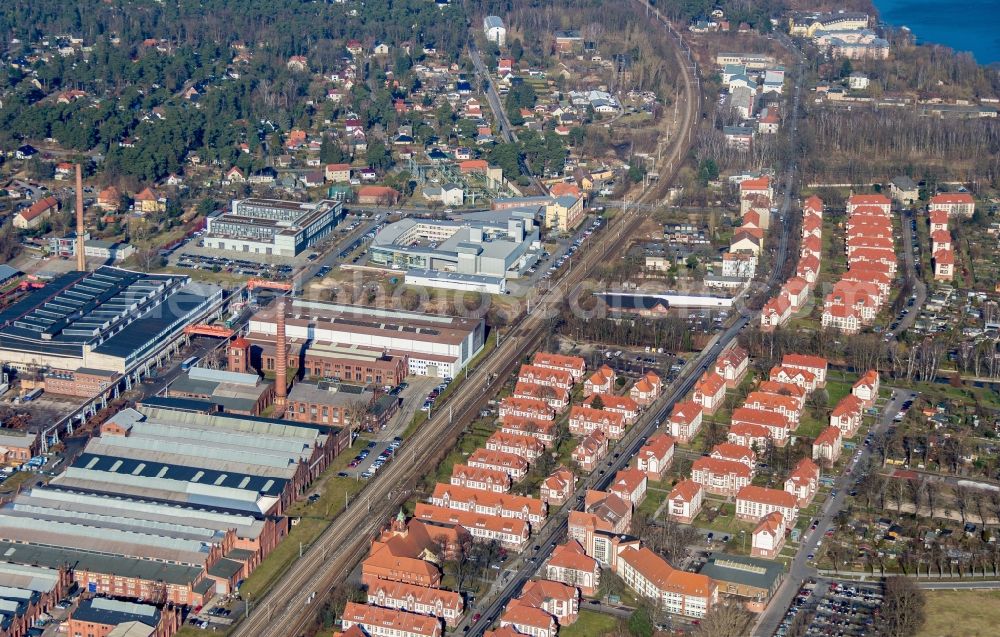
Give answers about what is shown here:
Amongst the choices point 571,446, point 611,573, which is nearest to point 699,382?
point 571,446

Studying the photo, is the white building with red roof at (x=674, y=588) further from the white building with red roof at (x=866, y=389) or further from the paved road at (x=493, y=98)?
the paved road at (x=493, y=98)

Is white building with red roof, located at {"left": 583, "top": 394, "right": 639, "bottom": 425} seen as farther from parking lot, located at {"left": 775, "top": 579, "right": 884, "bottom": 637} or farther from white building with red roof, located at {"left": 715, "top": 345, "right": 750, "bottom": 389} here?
parking lot, located at {"left": 775, "top": 579, "right": 884, "bottom": 637}

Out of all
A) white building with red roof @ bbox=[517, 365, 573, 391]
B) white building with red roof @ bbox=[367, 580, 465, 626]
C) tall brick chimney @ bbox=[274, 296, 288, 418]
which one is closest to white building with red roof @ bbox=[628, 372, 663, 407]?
white building with red roof @ bbox=[517, 365, 573, 391]

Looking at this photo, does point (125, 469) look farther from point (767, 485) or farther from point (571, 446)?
point (767, 485)

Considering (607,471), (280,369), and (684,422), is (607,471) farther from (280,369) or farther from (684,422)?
(280,369)

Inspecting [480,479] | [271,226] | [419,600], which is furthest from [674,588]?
[271,226]

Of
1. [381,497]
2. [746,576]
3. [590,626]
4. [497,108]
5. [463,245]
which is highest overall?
[497,108]
